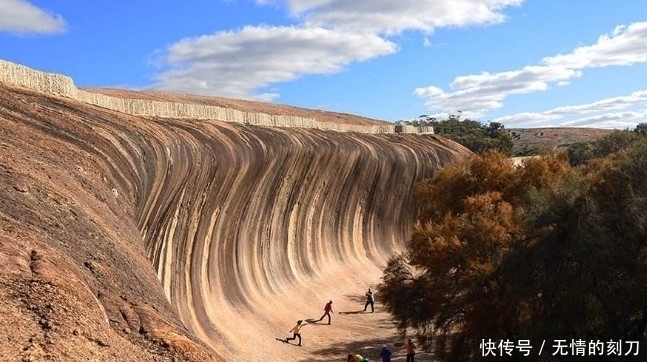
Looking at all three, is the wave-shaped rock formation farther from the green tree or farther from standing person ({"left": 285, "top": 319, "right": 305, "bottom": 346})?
the green tree

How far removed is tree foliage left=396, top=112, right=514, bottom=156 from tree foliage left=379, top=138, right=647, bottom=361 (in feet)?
164

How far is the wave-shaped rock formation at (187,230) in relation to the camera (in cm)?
571

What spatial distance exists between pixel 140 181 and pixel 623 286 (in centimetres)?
Result: 1145

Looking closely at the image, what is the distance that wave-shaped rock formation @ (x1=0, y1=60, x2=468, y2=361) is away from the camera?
18.7 feet

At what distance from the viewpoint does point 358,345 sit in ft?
71.1

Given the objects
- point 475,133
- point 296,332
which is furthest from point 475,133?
point 296,332

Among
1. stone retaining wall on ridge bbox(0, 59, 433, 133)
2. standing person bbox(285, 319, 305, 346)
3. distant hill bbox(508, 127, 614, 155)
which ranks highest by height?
distant hill bbox(508, 127, 614, 155)

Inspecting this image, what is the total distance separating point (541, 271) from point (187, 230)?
39.8ft

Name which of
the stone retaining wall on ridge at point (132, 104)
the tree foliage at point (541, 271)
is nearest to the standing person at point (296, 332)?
the tree foliage at point (541, 271)

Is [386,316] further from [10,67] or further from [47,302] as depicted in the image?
[47,302]

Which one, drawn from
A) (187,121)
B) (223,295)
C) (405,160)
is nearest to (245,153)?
(187,121)

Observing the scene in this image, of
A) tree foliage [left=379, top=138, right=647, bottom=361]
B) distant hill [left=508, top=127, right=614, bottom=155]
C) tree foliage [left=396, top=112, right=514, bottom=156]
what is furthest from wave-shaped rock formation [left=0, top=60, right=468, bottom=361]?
distant hill [left=508, top=127, right=614, bottom=155]

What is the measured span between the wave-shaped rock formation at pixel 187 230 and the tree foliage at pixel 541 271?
19.1ft

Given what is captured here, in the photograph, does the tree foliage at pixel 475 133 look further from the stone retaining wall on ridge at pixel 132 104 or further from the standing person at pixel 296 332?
the standing person at pixel 296 332
